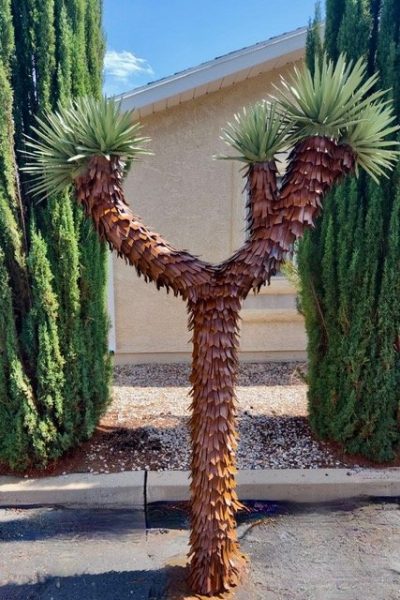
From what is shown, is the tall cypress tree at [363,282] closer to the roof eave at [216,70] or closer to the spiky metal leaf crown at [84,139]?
the spiky metal leaf crown at [84,139]

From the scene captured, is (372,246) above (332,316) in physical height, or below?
above

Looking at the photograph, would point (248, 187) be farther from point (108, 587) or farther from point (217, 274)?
point (108, 587)

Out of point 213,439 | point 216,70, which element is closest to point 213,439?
point 213,439

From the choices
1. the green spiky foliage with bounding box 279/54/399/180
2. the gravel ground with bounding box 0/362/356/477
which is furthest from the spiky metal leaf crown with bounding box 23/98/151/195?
Answer: the gravel ground with bounding box 0/362/356/477

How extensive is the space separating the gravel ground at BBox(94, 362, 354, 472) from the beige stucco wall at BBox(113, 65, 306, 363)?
0.67m

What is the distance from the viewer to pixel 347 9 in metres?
3.50

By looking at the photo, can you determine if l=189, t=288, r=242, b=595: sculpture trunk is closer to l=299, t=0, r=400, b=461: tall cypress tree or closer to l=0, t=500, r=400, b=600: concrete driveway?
l=0, t=500, r=400, b=600: concrete driveway

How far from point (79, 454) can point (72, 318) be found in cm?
115

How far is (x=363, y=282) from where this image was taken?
3543 millimetres

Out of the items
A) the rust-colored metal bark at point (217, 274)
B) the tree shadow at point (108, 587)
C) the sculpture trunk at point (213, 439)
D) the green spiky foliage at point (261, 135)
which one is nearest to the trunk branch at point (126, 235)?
the rust-colored metal bark at point (217, 274)

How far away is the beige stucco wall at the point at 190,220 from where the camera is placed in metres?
6.48

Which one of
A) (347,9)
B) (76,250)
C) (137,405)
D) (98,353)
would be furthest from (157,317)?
(347,9)

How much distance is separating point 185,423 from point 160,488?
1149 millimetres

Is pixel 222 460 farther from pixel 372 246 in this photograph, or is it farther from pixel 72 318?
pixel 372 246
